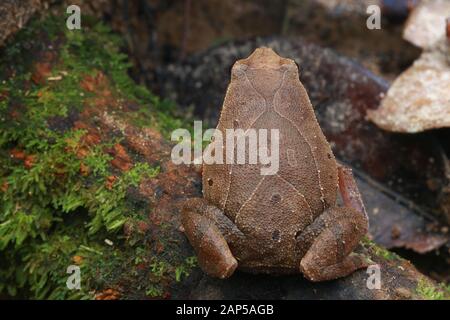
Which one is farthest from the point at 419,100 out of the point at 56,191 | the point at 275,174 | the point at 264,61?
the point at 56,191

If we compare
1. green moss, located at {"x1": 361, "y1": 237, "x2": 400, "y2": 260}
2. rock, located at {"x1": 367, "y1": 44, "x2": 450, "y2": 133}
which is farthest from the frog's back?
rock, located at {"x1": 367, "y1": 44, "x2": 450, "y2": 133}

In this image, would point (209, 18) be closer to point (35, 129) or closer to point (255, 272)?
point (35, 129)

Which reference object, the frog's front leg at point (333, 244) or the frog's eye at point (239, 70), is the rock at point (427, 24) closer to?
the frog's eye at point (239, 70)

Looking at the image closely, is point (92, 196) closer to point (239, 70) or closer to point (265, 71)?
point (239, 70)

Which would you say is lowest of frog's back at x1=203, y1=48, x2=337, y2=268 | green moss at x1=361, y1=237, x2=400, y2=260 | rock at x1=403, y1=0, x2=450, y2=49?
green moss at x1=361, y1=237, x2=400, y2=260

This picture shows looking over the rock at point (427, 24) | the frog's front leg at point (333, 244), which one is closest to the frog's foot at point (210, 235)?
the frog's front leg at point (333, 244)

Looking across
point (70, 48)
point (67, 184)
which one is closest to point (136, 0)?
point (70, 48)

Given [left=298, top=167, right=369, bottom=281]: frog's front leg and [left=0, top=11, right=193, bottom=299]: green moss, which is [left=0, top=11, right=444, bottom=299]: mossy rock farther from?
[left=298, top=167, right=369, bottom=281]: frog's front leg

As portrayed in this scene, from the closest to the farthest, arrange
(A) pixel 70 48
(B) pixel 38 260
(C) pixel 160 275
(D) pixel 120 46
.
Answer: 1. (C) pixel 160 275
2. (B) pixel 38 260
3. (A) pixel 70 48
4. (D) pixel 120 46
